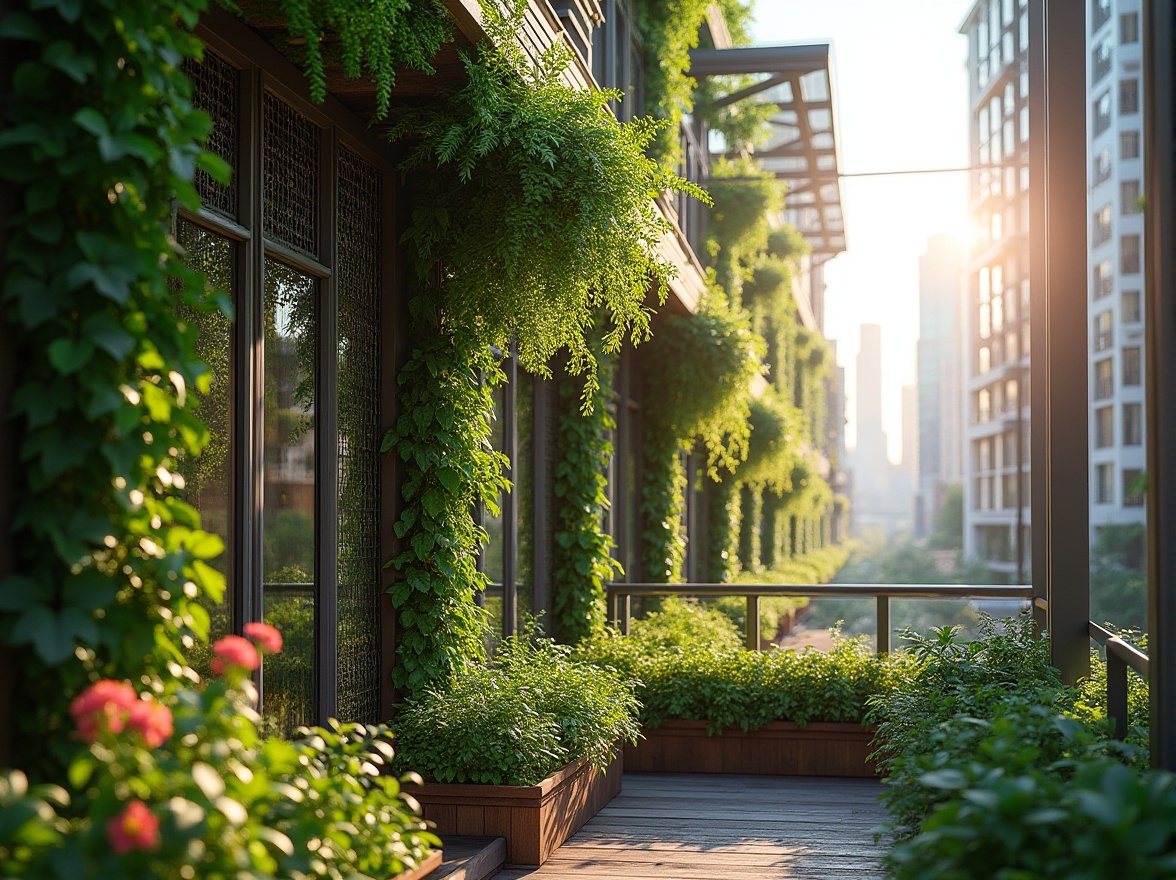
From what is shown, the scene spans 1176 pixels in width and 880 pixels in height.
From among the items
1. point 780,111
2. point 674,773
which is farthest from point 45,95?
point 780,111

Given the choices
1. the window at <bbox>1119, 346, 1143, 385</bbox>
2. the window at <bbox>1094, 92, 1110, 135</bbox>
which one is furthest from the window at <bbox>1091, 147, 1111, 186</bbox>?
the window at <bbox>1119, 346, 1143, 385</bbox>

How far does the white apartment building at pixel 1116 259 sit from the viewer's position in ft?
156

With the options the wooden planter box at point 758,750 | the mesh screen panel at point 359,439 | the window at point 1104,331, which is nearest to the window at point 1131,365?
the window at point 1104,331

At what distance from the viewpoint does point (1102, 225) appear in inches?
2025

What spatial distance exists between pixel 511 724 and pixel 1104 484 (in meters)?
50.5

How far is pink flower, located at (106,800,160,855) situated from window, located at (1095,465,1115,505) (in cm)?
5247

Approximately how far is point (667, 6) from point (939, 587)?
5782 mm

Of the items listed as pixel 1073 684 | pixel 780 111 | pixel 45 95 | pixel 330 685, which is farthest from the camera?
pixel 780 111

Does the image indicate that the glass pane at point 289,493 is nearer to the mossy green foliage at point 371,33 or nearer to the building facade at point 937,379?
the mossy green foliage at point 371,33

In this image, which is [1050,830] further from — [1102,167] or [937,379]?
[937,379]

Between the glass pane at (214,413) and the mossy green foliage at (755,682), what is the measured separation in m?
3.98

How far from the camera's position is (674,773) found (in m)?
7.57

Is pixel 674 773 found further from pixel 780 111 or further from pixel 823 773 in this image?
pixel 780 111

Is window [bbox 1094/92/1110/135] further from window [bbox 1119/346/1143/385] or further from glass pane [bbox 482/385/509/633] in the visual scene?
glass pane [bbox 482/385/509/633]
